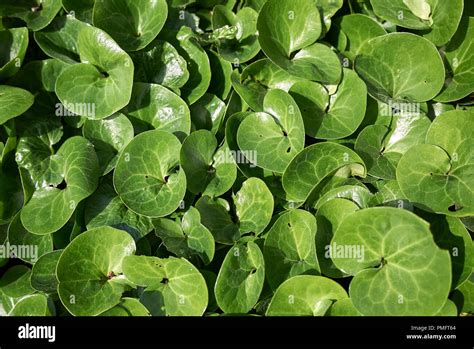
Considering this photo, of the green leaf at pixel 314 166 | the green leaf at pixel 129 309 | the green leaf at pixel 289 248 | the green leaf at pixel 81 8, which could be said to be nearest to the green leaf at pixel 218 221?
the green leaf at pixel 289 248

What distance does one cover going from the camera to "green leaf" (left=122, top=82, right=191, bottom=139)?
207cm

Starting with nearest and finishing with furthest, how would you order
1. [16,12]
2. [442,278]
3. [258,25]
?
Result: [442,278] → [258,25] → [16,12]

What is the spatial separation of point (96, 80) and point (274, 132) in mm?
766

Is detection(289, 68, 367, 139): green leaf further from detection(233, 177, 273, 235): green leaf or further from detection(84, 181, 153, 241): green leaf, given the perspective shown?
detection(84, 181, 153, 241): green leaf

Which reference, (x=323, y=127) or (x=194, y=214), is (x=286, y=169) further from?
(x=194, y=214)

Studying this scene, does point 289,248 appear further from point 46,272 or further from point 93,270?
point 46,272

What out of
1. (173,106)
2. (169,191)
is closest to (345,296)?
(169,191)

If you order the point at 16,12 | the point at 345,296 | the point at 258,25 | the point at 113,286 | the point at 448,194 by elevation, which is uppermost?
the point at 258,25

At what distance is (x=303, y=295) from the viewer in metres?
1.78

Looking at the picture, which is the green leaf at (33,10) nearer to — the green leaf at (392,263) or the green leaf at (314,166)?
the green leaf at (314,166)

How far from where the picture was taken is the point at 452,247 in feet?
5.95

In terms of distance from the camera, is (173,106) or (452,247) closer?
(452,247)

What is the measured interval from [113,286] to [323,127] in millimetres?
1021

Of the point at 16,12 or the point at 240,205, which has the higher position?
the point at 16,12
